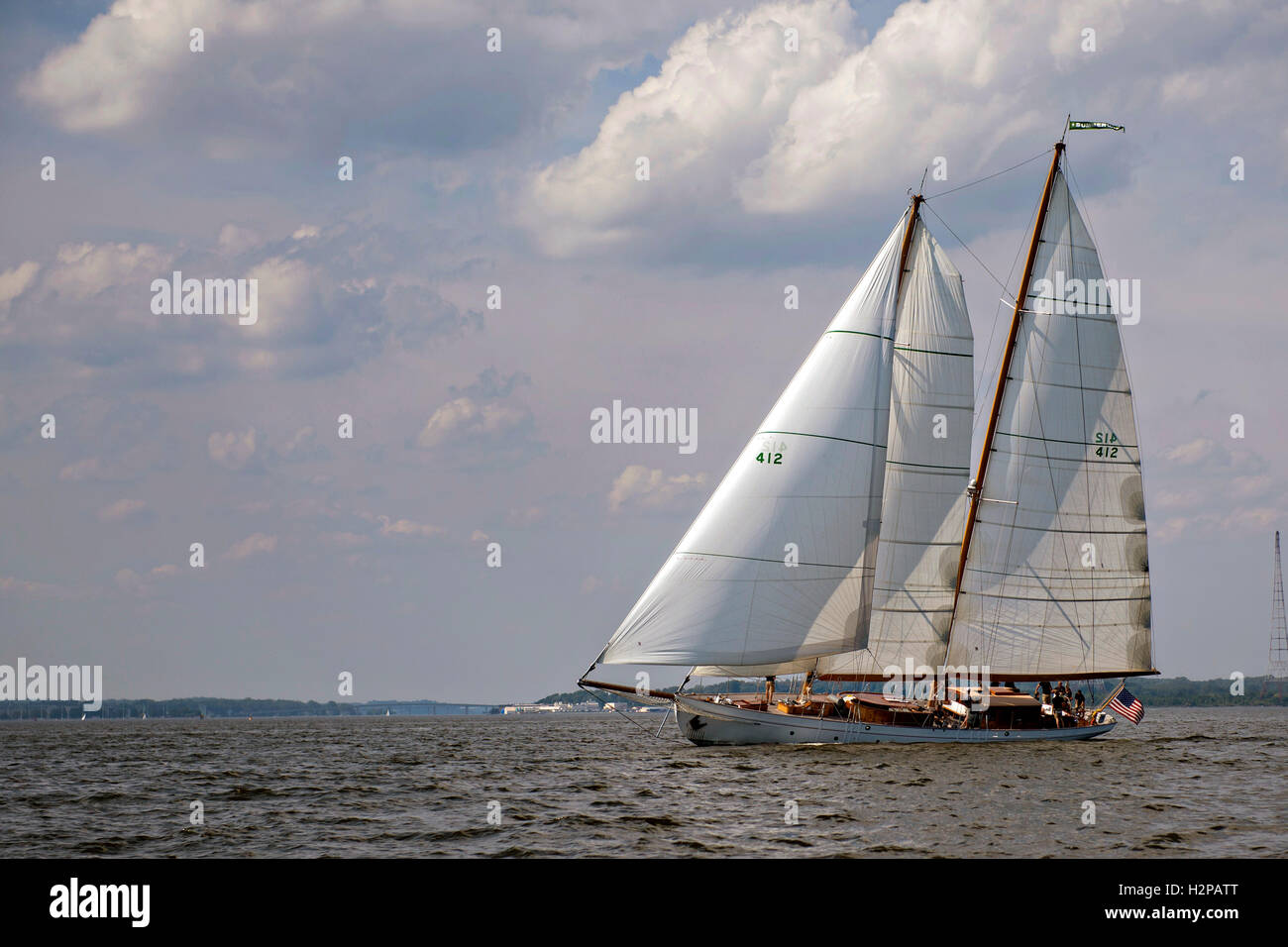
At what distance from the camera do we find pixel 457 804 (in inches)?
1494

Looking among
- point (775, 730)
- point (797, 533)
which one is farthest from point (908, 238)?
point (775, 730)

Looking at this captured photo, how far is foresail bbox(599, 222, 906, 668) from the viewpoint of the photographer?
4994cm

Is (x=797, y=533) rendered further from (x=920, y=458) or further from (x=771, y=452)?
(x=920, y=458)

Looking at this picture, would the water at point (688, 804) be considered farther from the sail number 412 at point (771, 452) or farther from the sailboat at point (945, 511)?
the sail number 412 at point (771, 452)

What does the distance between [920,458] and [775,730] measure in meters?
14.0

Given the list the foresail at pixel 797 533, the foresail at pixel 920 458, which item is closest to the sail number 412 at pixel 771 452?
the foresail at pixel 797 533

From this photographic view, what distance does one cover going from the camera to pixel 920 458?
56000mm

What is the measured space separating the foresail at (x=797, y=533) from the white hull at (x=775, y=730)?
129 inches

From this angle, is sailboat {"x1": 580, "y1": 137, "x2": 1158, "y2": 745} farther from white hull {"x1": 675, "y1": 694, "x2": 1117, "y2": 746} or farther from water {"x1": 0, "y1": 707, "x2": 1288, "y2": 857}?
water {"x1": 0, "y1": 707, "x2": 1288, "y2": 857}

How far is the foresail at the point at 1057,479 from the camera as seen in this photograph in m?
56.5

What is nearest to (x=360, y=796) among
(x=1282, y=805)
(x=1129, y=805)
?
(x=1129, y=805)

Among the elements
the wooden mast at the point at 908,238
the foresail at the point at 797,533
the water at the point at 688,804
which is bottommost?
the water at the point at 688,804

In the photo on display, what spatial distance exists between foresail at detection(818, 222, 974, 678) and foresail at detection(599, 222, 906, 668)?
248cm
